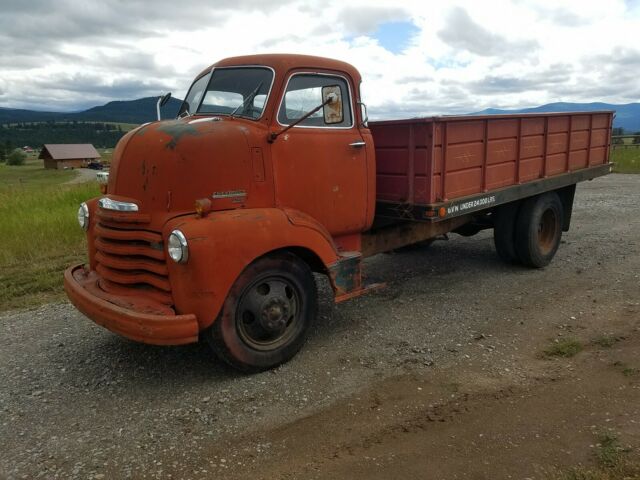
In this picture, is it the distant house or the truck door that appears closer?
the truck door

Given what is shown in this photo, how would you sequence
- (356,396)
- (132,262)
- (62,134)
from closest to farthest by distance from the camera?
(356,396), (132,262), (62,134)

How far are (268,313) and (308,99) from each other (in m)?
1.84

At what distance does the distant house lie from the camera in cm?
7094

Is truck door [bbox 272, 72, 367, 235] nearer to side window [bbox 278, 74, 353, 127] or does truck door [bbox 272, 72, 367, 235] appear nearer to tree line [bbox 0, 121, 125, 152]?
side window [bbox 278, 74, 353, 127]

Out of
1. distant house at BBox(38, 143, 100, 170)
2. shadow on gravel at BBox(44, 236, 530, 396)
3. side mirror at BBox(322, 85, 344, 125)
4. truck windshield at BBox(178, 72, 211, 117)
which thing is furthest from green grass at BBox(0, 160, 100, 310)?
distant house at BBox(38, 143, 100, 170)

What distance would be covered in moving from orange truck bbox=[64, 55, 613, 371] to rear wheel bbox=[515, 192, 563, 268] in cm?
120

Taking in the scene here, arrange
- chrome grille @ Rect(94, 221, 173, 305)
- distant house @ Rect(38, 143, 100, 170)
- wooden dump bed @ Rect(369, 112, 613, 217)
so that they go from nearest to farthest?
chrome grille @ Rect(94, 221, 173, 305) → wooden dump bed @ Rect(369, 112, 613, 217) → distant house @ Rect(38, 143, 100, 170)

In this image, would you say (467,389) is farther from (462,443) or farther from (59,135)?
(59,135)

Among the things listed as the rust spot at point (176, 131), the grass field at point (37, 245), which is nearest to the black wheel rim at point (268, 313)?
the rust spot at point (176, 131)

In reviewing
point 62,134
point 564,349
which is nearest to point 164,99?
point 564,349

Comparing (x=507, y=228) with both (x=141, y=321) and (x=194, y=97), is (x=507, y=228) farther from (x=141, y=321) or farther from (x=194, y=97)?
(x=141, y=321)

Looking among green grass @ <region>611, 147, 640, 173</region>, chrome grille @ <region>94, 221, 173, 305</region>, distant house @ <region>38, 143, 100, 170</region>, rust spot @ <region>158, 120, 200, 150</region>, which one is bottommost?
distant house @ <region>38, 143, 100, 170</region>

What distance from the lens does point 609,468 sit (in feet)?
9.06

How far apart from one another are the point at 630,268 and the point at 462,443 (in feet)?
15.4
